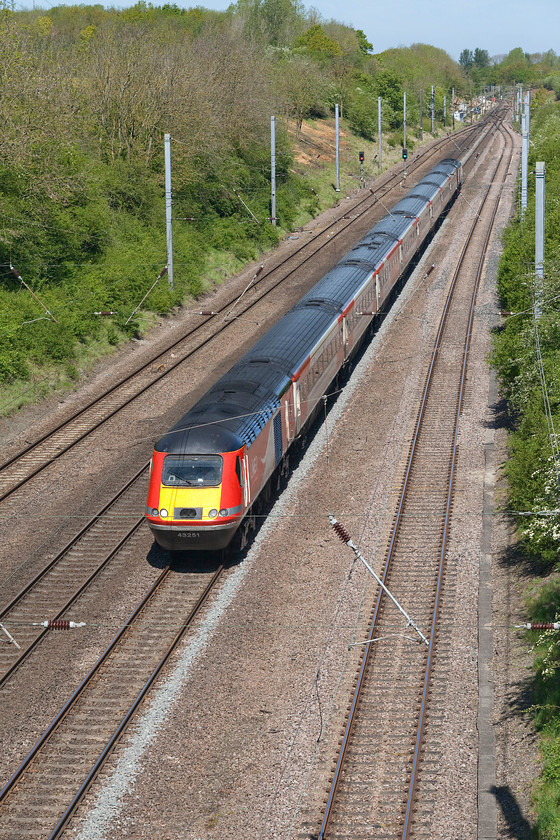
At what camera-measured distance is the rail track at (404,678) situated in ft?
43.2

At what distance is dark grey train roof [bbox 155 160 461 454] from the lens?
793 inches

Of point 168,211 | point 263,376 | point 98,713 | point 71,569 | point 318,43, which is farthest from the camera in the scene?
point 318,43

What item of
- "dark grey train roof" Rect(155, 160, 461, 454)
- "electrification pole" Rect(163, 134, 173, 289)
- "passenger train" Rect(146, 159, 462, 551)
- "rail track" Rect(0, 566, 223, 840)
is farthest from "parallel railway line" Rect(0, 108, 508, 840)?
"electrification pole" Rect(163, 134, 173, 289)

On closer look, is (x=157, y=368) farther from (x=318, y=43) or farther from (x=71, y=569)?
(x=318, y=43)

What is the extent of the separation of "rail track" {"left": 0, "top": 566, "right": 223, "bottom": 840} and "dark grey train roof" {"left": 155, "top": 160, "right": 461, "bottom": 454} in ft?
9.49

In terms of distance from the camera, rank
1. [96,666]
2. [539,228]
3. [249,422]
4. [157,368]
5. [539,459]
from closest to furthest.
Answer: [96,666] < [249,422] < [539,459] < [539,228] < [157,368]

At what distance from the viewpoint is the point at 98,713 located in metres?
15.6

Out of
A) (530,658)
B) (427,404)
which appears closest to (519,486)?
(530,658)

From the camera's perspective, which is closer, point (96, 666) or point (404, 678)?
point (404, 678)

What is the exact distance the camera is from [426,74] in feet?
467

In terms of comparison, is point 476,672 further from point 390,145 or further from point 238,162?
point 390,145

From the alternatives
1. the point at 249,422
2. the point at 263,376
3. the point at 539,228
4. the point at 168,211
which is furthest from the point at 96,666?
the point at 168,211

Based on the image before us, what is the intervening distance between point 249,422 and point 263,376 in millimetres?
3008

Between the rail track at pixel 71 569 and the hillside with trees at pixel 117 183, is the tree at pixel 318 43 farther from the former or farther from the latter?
the rail track at pixel 71 569
